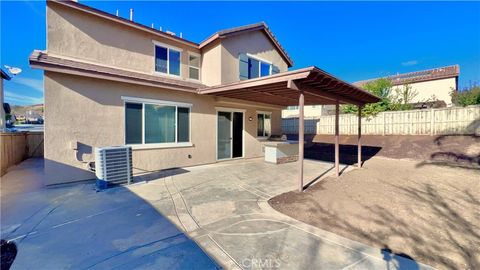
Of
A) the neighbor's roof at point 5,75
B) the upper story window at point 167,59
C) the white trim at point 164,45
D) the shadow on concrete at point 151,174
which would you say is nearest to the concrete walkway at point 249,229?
the shadow on concrete at point 151,174

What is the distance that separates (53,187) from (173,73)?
604 cm

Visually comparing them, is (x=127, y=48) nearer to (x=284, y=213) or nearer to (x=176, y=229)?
(x=176, y=229)

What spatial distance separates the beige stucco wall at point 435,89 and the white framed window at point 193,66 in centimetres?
2088

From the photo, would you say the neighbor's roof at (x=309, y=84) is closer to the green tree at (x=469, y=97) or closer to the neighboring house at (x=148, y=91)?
the neighboring house at (x=148, y=91)

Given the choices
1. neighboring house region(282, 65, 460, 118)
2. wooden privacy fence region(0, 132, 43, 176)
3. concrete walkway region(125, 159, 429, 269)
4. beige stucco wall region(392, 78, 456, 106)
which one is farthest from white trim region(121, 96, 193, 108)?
beige stucco wall region(392, 78, 456, 106)

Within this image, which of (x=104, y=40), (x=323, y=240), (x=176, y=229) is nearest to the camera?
(x=323, y=240)

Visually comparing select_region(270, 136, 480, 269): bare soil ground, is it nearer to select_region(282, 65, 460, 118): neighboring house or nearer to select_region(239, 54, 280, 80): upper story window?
select_region(239, 54, 280, 80): upper story window

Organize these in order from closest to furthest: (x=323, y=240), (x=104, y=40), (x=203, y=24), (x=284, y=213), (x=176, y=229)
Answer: (x=323, y=240) → (x=176, y=229) → (x=284, y=213) → (x=104, y=40) → (x=203, y=24)

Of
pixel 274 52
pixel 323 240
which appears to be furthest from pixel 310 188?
pixel 274 52

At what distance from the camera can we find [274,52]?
12828 millimetres

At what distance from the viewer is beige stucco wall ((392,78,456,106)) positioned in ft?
66.0

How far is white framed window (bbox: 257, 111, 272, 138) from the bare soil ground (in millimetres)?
5531

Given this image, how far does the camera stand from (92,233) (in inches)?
131

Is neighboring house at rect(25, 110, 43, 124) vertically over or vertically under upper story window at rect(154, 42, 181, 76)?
under
